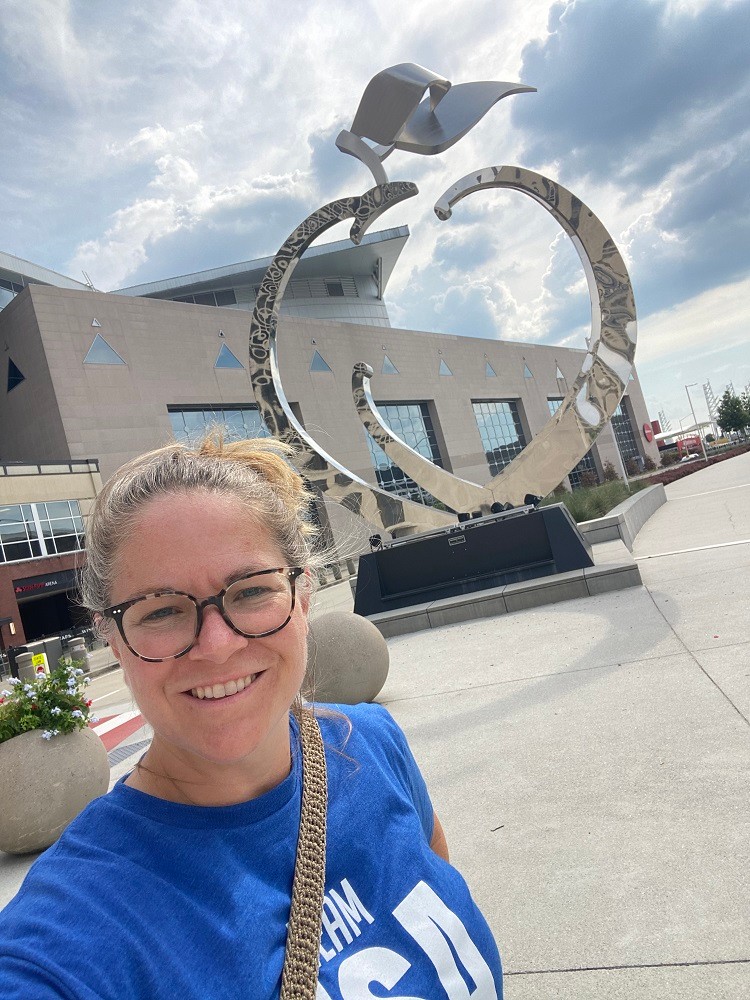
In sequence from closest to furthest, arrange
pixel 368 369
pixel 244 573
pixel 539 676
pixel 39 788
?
pixel 244 573 < pixel 39 788 < pixel 539 676 < pixel 368 369

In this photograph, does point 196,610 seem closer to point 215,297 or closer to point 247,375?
point 247,375

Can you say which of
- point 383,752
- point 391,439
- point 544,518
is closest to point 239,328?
point 391,439

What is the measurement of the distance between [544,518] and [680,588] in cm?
228

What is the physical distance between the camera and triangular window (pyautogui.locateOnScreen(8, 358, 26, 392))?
32.5 m

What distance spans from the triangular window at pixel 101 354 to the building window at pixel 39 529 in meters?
6.62

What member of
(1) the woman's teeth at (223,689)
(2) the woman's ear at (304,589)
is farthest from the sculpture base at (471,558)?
(1) the woman's teeth at (223,689)

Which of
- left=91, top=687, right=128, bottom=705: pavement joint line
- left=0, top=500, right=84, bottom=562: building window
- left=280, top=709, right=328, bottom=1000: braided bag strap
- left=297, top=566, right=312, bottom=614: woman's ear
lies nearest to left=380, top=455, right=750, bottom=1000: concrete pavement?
left=280, top=709, right=328, bottom=1000: braided bag strap

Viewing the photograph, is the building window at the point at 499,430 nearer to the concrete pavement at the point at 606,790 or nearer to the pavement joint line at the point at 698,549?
the pavement joint line at the point at 698,549

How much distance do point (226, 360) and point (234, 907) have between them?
1498 inches

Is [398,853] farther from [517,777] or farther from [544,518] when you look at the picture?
[544,518]

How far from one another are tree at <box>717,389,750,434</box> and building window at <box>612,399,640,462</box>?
15.2 m

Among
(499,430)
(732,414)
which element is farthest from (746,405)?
(499,430)

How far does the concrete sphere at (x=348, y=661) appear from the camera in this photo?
231 inches

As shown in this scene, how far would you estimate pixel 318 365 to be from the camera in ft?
135
